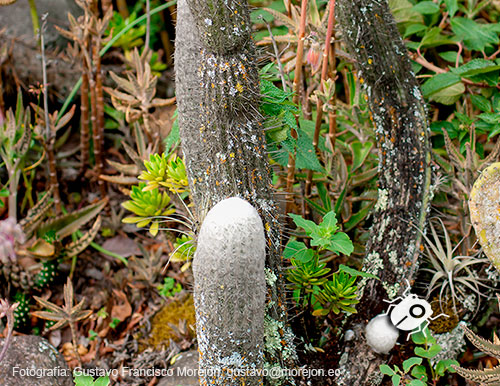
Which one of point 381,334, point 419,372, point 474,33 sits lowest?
point 419,372

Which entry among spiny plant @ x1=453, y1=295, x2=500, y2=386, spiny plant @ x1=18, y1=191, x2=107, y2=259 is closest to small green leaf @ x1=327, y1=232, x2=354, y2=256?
spiny plant @ x1=453, y1=295, x2=500, y2=386

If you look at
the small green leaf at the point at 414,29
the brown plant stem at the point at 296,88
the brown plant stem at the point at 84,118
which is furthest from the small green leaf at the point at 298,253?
the brown plant stem at the point at 84,118

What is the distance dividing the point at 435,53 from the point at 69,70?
1736mm

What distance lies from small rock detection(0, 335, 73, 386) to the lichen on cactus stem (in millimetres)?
1319

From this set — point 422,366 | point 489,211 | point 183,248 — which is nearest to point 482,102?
point 489,211

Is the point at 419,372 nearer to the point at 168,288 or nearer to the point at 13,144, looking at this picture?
the point at 168,288

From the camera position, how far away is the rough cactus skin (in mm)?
1093

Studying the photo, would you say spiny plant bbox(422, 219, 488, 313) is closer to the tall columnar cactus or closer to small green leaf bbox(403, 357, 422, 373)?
small green leaf bbox(403, 357, 422, 373)

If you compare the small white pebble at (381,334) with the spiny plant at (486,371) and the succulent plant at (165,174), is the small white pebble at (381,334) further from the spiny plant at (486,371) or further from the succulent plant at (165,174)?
the succulent plant at (165,174)

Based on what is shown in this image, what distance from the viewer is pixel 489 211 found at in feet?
4.50

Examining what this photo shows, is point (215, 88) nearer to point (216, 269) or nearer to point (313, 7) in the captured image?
point (216, 269)

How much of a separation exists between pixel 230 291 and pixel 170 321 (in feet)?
2.90

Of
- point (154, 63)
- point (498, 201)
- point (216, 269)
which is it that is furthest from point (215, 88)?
point (154, 63)

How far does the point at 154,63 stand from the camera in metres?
2.67
